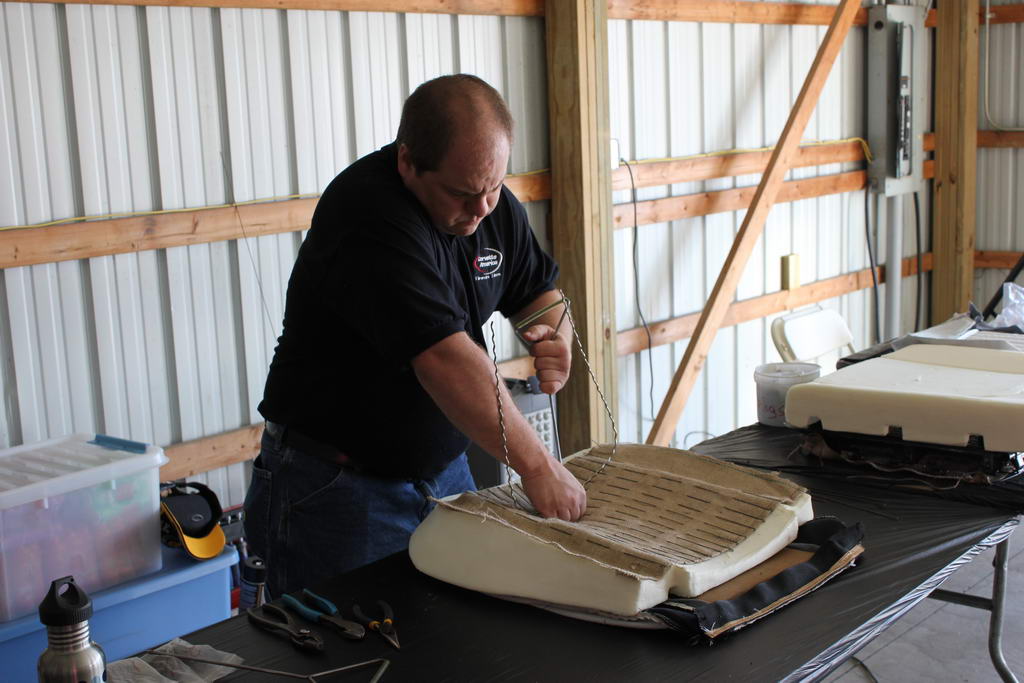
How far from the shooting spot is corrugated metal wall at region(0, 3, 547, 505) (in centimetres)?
264

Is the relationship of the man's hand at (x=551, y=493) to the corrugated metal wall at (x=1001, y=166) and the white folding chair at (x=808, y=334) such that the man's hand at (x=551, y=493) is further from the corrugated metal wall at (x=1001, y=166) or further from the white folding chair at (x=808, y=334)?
the corrugated metal wall at (x=1001, y=166)

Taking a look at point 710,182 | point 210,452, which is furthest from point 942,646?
point 710,182

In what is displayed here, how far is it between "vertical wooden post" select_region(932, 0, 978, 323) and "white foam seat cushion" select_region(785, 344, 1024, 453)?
4.22m

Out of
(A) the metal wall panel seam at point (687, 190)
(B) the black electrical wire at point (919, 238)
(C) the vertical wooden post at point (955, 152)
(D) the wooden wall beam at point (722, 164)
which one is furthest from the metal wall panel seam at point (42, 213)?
(C) the vertical wooden post at point (955, 152)

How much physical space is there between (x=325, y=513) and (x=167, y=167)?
140 cm

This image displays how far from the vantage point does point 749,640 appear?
137cm

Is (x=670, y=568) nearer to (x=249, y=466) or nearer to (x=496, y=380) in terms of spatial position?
(x=496, y=380)

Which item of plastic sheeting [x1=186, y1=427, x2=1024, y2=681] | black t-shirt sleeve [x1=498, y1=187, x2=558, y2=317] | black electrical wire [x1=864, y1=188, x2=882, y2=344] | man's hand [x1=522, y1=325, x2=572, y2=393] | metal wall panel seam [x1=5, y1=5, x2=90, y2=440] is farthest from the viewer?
black electrical wire [x1=864, y1=188, x2=882, y2=344]

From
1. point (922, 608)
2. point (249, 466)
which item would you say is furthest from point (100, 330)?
point (922, 608)

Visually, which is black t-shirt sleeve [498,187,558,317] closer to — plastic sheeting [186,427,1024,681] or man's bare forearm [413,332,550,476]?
man's bare forearm [413,332,550,476]

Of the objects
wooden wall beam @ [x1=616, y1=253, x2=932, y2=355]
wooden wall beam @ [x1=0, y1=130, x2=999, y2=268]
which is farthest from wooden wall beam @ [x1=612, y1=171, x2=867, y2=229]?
wooden wall beam @ [x1=616, y1=253, x2=932, y2=355]

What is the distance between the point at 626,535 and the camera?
5.13ft

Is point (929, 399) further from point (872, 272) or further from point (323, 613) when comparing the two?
point (872, 272)

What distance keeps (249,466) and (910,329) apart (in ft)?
15.0
